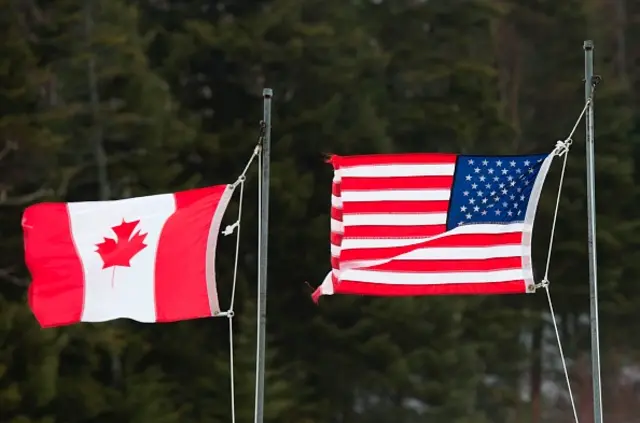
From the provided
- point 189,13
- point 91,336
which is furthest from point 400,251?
point 189,13

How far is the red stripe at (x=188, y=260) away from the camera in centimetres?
502

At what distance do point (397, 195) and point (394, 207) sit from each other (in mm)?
67

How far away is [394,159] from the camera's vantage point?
5.04 meters

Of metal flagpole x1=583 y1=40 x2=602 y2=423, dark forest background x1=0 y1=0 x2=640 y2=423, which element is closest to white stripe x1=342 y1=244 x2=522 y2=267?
metal flagpole x1=583 y1=40 x2=602 y2=423

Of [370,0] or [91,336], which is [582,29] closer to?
[370,0]

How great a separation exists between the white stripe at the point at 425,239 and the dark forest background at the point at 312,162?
4.73 metres

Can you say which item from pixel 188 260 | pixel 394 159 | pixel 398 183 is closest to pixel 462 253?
pixel 398 183

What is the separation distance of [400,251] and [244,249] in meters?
5.34

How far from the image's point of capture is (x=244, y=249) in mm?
10195

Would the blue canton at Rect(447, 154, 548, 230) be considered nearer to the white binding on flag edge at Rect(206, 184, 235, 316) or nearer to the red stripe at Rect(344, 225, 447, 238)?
the red stripe at Rect(344, 225, 447, 238)

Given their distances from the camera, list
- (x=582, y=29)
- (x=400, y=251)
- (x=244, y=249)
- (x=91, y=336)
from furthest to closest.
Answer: (x=582, y=29), (x=244, y=249), (x=91, y=336), (x=400, y=251)

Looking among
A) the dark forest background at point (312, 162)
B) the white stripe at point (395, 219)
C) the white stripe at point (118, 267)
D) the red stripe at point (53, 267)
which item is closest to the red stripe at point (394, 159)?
the white stripe at point (395, 219)

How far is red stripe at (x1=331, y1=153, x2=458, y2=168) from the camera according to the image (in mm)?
4992

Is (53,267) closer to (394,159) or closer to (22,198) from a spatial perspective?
(394,159)
